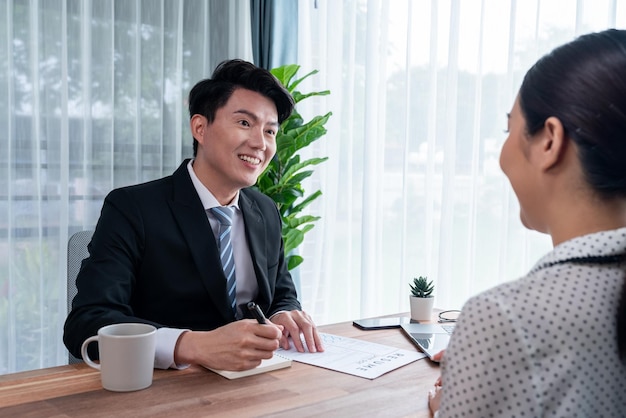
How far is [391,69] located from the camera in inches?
121

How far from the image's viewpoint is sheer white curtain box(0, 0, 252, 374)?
2.77 m

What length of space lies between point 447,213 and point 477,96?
535 millimetres

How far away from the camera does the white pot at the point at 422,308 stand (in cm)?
175

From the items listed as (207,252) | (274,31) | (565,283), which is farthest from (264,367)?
Answer: (274,31)

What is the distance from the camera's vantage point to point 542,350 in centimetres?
66

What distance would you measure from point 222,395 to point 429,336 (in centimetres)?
65

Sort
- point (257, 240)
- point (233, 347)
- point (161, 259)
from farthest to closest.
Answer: point (257, 240), point (161, 259), point (233, 347)

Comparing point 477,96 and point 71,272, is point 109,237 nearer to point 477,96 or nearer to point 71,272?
point 71,272

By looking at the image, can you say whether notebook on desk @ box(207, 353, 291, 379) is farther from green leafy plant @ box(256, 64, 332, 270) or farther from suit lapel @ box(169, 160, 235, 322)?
green leafy plant @ box(256, 64, 332, 270)

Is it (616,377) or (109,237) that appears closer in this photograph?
(616,377)

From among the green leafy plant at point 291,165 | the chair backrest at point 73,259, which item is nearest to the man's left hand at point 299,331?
the chair backrest at point 73,259

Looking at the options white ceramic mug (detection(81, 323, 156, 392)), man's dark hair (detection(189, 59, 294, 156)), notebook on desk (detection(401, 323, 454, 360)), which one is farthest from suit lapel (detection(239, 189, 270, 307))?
white ceramic mug (detection(81, 323, 156, 392))

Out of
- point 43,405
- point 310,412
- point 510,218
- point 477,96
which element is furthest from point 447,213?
point 43,405

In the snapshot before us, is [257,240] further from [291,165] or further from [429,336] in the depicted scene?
[291,165]
